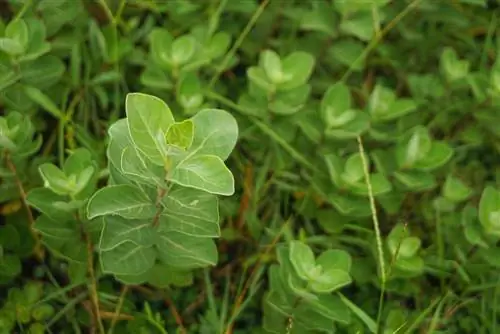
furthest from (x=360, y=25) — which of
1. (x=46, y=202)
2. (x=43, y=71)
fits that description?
(x=46, y=202)

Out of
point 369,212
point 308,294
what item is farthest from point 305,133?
point 308,294

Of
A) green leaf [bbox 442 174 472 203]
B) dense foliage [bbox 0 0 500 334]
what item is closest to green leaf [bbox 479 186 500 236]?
dense foliage [bbox 0 0 500 334]

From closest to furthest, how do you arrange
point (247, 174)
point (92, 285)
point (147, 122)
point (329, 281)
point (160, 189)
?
1. point (147, 122)
2. point (160, 189)
3. point (329, 281)
4. point (92, 285)
5. point (247, 174)

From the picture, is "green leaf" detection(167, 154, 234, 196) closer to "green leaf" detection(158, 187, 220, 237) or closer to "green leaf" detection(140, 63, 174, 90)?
"green leaf" detection(158, 187, 220, 237)

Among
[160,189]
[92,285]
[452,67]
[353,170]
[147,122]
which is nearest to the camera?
[147,122]

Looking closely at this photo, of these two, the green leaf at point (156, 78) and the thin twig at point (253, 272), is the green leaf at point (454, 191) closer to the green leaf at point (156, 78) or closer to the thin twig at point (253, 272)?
the thin twig at point (253, 272)

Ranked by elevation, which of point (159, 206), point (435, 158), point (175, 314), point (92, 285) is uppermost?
point (159, 206)

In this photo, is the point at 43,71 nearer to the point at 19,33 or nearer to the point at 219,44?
the point at 19,33

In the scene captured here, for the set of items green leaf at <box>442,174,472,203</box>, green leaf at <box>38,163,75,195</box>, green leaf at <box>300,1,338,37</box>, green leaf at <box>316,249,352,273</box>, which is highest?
green leaf at <box>300,1,338,37</box>

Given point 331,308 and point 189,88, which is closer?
point 331,308
